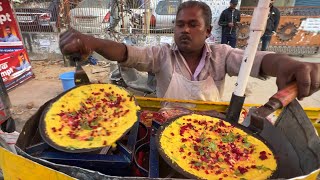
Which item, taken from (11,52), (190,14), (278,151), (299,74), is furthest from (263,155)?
(11,52)

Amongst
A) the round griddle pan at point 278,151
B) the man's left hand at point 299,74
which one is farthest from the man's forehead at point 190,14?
the round griddle pan at point 278,151

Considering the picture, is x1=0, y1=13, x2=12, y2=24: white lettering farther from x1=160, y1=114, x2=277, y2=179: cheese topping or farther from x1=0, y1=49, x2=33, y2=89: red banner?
x1=160, y1=114, x2=277, y2=179: cheese topping

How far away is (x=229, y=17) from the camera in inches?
315

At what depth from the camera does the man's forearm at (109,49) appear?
1.85m

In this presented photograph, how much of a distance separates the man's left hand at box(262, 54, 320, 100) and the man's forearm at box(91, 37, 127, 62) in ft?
3.85

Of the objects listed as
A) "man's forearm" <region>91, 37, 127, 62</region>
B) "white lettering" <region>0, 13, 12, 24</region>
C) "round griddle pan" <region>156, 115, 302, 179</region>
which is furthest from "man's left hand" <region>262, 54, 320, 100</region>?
"white lettering" <region>0, 13, 12, 24</region>

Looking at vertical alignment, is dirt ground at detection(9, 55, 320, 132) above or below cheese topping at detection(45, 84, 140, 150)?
below

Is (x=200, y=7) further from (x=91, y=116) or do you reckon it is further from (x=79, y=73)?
(x=91, y=116)

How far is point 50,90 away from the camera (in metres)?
6.14

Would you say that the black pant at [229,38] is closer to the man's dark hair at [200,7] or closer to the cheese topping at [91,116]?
the man's dark hair at [200,7]

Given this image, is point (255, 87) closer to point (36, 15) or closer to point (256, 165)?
point (256, 165)

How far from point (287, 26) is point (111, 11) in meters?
5.94

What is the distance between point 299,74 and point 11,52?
22.0ft

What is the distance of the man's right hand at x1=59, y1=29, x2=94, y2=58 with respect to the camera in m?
1.61
